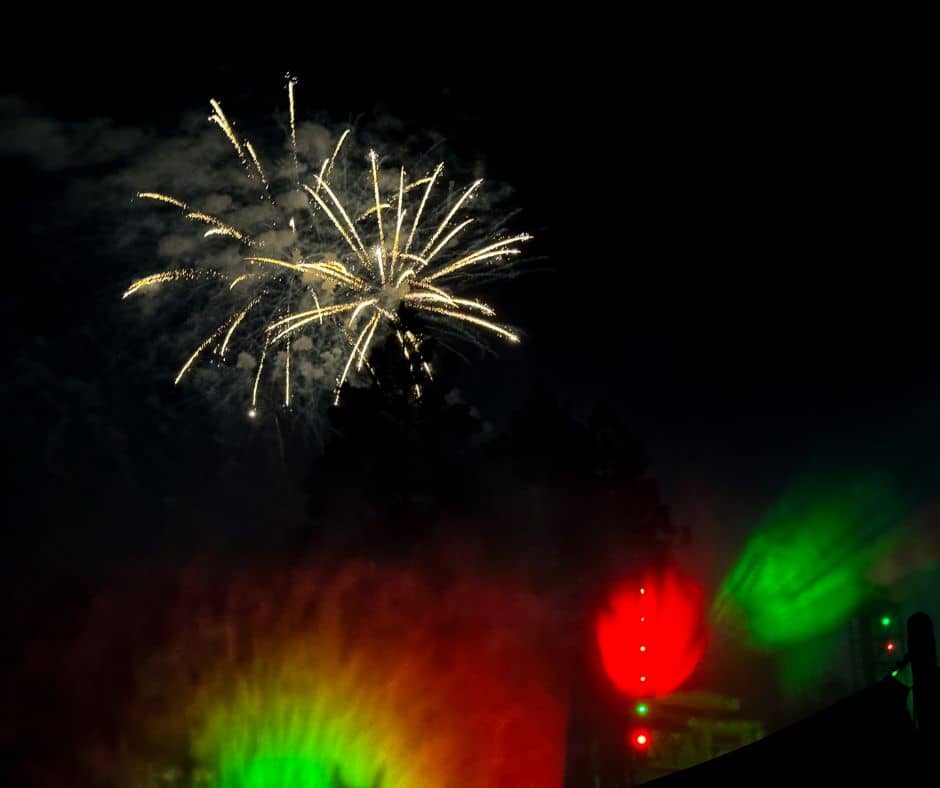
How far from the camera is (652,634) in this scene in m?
32.8

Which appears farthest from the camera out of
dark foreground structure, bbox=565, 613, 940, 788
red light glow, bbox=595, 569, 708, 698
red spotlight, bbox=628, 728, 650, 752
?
red light glow, bbox=595, 569, 708, 698

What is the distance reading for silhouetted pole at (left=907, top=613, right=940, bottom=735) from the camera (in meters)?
5.66

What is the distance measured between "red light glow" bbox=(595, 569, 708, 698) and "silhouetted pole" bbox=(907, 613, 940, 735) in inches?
700

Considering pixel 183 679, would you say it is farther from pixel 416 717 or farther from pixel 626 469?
pixel 626 469

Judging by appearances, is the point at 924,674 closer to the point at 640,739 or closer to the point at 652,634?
the point at 640,739

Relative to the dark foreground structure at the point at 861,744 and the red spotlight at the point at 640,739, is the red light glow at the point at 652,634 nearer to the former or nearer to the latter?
the red spotlight at the point at 640,739

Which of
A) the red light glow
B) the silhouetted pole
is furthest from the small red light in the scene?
the silhouetted pole

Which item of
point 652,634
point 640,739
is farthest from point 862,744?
point 652,634

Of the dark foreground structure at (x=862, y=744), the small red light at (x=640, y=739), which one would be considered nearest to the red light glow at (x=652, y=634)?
the small red light at (x=640, y=739)

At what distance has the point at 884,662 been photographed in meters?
26.7

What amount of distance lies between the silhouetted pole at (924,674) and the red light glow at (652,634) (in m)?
17.8

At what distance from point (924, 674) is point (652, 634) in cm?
2846

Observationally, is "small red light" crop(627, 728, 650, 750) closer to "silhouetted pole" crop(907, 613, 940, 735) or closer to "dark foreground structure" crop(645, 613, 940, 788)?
"dark foreground structure" crop(645, 613, 940, 788)

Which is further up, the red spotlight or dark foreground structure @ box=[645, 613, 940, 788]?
the red spotlight
